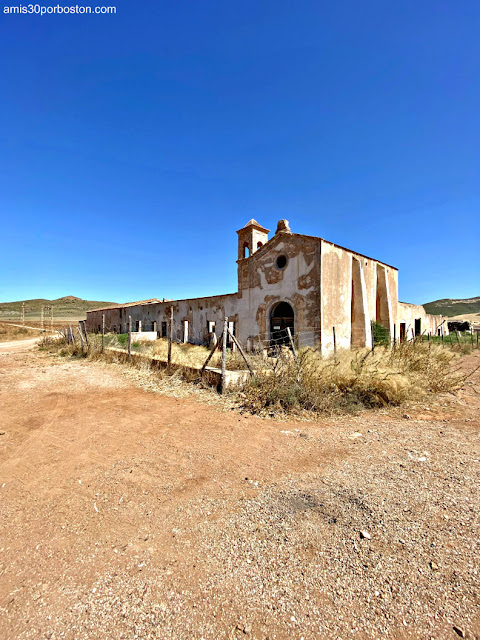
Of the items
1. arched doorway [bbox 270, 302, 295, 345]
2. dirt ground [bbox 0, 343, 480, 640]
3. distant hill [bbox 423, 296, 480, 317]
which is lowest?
dirt ground [bbox 0, 343, 480, 640]

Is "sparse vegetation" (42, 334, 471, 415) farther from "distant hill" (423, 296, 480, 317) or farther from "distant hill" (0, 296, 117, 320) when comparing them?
"distant hill" (423, 296, 480, 317)

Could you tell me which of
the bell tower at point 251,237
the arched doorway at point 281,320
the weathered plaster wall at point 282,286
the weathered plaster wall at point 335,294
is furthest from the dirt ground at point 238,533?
the bell tower at point 251,237

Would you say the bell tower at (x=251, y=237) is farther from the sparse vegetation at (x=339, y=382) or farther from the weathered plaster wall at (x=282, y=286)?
the sparse vegetation at (x=339, y=382)

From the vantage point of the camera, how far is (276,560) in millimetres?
2506

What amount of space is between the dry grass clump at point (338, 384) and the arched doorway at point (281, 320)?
6.28 metres

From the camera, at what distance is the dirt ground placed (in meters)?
2.04

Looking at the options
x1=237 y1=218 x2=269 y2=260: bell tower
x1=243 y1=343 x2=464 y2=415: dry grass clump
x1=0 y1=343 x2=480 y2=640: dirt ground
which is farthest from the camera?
x1=237 y1=218 x2=269 y2=260: bell tower

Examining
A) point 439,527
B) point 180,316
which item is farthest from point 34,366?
point 439,527

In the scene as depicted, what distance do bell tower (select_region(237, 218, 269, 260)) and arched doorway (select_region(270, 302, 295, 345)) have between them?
4.25 m

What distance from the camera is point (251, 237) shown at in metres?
17.9

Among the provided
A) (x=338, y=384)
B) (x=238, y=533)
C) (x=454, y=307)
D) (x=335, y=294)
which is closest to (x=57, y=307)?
(x=335, y=294)

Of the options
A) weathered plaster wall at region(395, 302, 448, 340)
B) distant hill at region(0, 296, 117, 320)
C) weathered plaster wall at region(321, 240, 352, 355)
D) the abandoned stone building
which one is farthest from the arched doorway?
distant hill at region(0, 296, 117, 320)

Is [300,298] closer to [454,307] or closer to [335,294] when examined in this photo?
[335,294]

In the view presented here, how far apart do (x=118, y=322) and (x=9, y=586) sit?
27.9 metres
